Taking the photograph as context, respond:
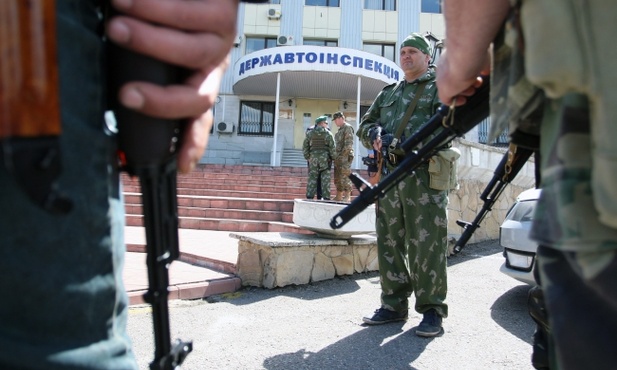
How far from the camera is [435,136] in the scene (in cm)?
138

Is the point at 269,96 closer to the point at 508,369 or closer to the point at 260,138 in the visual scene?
the point at 260,138

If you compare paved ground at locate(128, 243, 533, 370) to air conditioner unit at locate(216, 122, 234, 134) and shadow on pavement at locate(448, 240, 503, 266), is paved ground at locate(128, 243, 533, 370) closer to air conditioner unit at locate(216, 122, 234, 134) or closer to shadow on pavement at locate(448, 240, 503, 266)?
shadow on pavement at locate(448, 240, 503, 266)

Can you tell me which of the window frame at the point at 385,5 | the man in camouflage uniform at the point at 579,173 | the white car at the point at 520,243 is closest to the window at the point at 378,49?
the window frame at the point at 385,5

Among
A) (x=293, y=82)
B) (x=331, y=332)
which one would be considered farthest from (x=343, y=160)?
(x=293, y=82)

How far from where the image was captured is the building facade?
1742 cm

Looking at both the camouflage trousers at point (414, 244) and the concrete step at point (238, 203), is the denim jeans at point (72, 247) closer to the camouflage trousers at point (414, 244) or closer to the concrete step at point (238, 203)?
the camouflage trousers at point (414, 244)

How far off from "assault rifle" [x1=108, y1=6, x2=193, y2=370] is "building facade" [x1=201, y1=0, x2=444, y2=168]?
51.2 feet

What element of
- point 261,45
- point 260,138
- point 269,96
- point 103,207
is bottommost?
point 103,207

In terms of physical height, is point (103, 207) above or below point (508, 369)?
above

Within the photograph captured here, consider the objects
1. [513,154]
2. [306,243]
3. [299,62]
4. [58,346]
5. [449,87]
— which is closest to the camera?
[58,346]

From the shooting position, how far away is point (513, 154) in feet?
5.34

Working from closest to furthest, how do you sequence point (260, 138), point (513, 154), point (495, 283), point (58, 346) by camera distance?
1. point (58, 346)
2. point (513, 154)
3. point (495, 283)
4. point (260, 138)

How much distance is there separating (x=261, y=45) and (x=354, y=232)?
1623 cm

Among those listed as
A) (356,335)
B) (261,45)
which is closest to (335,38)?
(261,45)
